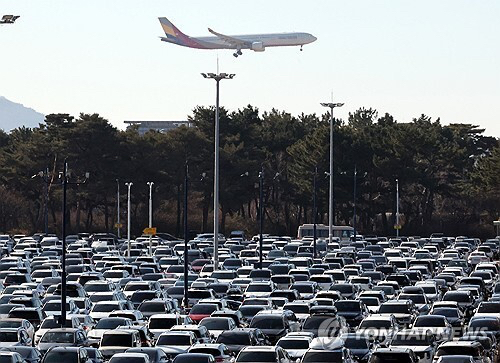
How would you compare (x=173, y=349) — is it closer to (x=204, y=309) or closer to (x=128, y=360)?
(x=128, y=360)

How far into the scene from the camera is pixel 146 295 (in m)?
48.8

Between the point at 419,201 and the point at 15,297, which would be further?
the point at 419,201

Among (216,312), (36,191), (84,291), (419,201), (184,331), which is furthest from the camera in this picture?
(419,201)

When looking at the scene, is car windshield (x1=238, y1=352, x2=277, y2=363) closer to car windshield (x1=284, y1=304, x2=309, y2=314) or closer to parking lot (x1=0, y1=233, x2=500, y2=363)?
parking lot (x1=0, y1=233, x2=500, y2=363)

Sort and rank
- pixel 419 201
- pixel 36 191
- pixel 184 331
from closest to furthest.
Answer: pixel 184 331 → pixel 36 191 → pixel 419 201

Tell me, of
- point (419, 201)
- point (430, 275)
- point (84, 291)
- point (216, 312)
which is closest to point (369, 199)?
point (419, 201)

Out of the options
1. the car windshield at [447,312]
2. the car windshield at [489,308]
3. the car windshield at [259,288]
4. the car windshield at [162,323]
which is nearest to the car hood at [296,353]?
the car windshield at [162,323]

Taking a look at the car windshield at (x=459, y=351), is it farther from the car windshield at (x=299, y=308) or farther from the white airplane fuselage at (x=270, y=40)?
the white airplane fuselage at (x=270, y=40)

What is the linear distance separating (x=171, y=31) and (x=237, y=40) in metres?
27.0

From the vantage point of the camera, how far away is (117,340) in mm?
33625

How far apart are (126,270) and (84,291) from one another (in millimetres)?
12165

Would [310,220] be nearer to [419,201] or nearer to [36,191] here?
[419,201]

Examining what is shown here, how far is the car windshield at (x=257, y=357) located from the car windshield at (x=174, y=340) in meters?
3.91

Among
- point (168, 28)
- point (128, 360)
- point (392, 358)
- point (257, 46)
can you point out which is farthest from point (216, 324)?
point (168, 28)
